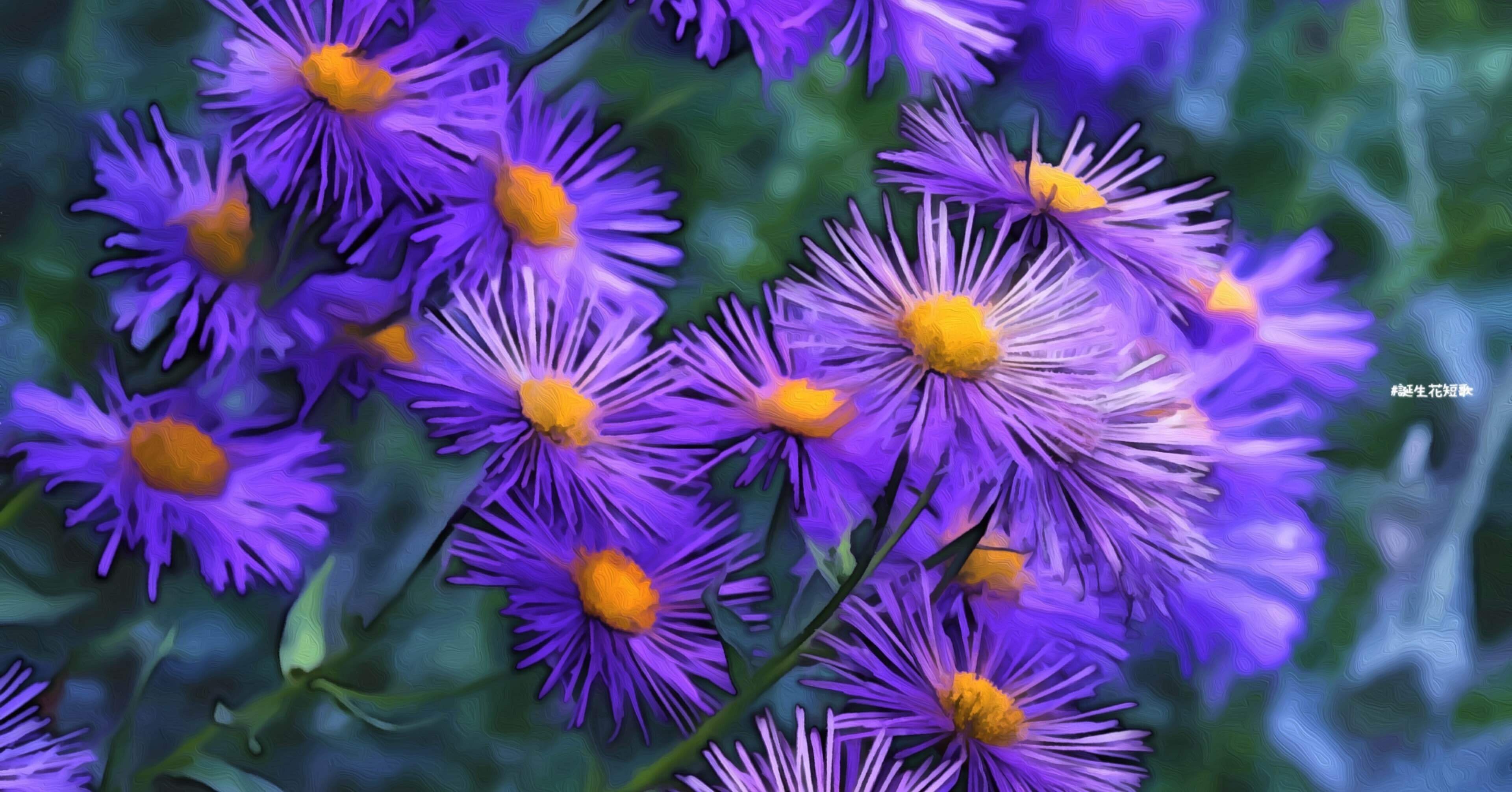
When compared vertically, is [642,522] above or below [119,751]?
above

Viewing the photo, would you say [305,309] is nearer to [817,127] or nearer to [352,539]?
[352,539]

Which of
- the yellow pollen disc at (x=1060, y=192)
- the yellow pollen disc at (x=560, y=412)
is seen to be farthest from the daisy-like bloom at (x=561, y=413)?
the yellow pollen disc at (x=1060, y=192)

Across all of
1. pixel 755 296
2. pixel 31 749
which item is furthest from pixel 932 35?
pixel 31 749

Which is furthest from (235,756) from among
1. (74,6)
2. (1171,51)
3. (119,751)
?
(1171,51)

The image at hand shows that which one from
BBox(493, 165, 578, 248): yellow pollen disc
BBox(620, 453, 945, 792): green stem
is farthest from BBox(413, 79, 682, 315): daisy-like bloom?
BBox(620, 453, 945, 792): green stem

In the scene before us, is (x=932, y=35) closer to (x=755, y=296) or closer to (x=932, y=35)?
(x=932, y=35)

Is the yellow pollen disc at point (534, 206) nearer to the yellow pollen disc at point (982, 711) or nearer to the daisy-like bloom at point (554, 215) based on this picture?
the daisy-like bloom at point (554, 215)
